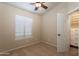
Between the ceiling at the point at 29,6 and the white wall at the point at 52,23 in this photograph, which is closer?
the ceiling at the point at 29,6

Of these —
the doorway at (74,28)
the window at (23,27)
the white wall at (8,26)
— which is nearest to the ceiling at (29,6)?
the white wall at (8,26)

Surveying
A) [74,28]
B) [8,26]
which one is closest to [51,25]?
[74,28]

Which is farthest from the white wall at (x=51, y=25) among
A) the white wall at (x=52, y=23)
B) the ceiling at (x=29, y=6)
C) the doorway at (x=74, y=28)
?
the doorway at (x=74, y=28)

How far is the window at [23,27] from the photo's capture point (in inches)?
68.1

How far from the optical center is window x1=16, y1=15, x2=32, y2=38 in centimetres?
173

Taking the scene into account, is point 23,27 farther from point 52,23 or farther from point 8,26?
point 52,23

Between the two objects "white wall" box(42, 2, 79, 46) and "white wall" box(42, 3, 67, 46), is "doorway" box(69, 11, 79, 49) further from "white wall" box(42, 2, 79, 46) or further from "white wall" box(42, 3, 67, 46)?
"white wall" box(42, 3, 67, 46)

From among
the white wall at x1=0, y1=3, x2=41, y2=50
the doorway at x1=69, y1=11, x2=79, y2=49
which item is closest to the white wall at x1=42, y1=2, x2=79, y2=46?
the doorway at x1=69, y1=11, x2=79, y2=49

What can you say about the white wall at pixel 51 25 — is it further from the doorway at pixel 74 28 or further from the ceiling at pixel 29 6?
the doorway at pixel 74 28

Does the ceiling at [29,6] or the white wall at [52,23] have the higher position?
the ceiling at [29,6]

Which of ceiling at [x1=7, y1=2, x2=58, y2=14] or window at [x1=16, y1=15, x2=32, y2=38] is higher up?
ceiling at [x1=7, y1=2, x2=58, y2=14]

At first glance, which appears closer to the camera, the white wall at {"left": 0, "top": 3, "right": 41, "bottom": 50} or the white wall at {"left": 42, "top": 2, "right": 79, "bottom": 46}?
the white wall at {"left": 0, "top": 3, "right": 41, "bottom": 50}

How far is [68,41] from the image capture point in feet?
6.32

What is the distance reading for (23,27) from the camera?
5.86 feet
